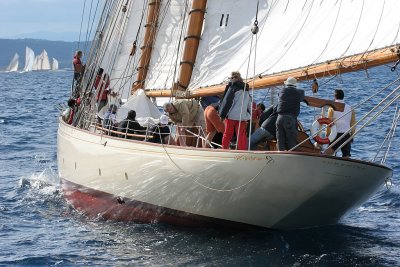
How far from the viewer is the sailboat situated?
→ 14969mm

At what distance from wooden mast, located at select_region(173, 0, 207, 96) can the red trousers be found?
11.3 ft

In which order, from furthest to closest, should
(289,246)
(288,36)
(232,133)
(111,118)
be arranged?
(111,118) < (288,36) < (232,133) < (289,246)

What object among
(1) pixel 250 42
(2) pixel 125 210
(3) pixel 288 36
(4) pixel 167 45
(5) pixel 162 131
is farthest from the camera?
(4) pixel 167 45

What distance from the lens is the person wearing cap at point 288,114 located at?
15484 mm

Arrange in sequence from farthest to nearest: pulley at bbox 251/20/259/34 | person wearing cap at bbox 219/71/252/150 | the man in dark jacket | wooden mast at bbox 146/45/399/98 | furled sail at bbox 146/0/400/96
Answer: pulley at bbox 251/20/259/34
the man in dark jacket
person wearing cap at bbox 219/71/252/150
furled sail at bbox 146/0/400/96
wooden mast at bbox 146/45/399/98

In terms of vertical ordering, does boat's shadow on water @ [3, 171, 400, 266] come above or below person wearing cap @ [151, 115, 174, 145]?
below

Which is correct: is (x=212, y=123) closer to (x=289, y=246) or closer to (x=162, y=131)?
(x=162, y=131)

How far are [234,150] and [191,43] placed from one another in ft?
15.5

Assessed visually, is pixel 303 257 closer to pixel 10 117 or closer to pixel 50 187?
pixel 50 187

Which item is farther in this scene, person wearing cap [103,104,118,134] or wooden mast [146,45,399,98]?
person wearing cap [103,104,118,134]

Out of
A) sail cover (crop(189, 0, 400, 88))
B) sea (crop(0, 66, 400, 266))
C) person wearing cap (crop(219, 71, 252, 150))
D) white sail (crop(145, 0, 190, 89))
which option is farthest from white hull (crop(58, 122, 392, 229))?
white sail (crop(145, 0, 190, 89))

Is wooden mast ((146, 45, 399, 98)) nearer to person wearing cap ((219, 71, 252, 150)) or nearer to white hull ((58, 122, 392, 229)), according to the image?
person wearing cap ((219, 71, 252, 150))

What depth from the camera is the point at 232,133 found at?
16.4 m

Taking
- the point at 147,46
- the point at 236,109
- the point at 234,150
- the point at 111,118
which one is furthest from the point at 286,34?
the point at 147,46
